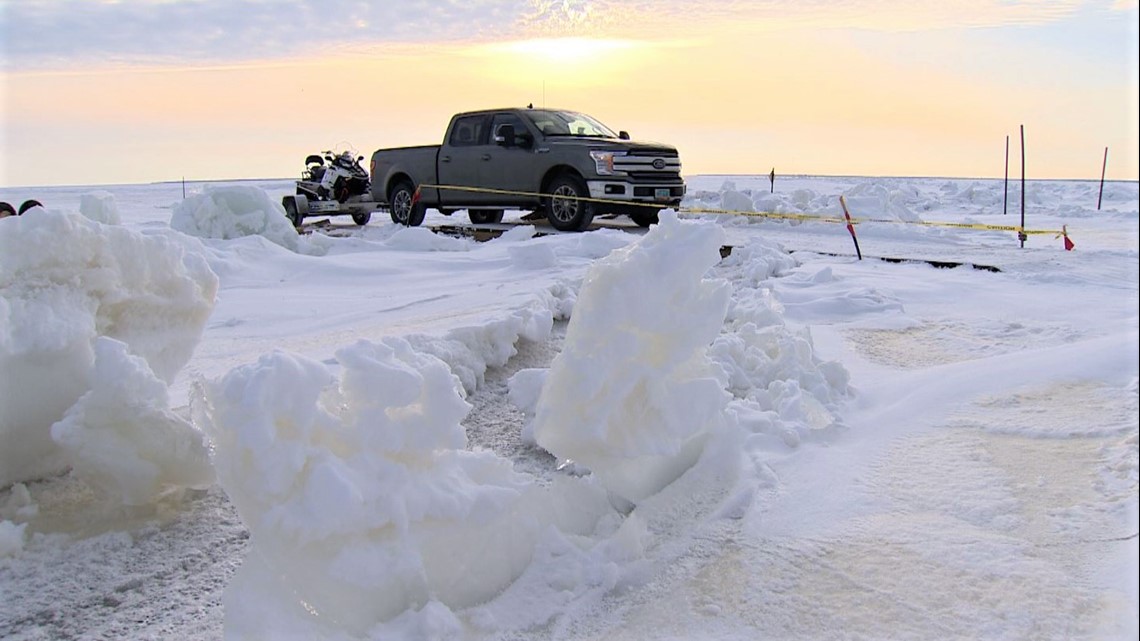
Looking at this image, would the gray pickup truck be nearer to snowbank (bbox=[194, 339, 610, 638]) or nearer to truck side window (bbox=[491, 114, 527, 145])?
truck side window (bbox=[491, 114, 527, 145])

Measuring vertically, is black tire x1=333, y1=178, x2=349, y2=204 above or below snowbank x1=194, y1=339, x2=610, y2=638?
above

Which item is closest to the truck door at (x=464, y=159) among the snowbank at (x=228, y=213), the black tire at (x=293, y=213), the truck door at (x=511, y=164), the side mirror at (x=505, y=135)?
the truck door at (x=511, y=164)

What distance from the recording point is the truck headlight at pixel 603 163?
Answer: 39.7 ft

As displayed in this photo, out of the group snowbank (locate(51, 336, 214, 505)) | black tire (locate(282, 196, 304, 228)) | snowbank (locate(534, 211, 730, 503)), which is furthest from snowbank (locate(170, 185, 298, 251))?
snowbank (locate(534, 211, 730, 503))

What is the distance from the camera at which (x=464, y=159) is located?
13.9m

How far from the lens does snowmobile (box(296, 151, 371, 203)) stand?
56.0 feet

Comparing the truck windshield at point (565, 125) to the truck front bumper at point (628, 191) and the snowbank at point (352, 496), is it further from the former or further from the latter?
the snowbank at point (352, 496)

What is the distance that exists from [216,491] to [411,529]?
135 cm

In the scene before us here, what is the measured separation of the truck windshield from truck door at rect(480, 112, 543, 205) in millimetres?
216

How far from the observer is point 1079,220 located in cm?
1580

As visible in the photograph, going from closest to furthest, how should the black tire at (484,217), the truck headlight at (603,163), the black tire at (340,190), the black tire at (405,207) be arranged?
the truck headlight at (603,163) < the black tire at (405,207) < the black tire at (484,217) < the black tire at (340,190)

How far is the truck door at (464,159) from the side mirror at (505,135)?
26 centimetres

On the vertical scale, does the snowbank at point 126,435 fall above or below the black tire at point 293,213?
below

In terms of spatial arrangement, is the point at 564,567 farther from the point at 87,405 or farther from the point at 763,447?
the point at 87,405
